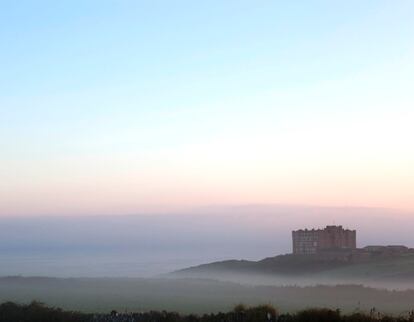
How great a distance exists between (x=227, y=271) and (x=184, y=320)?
62212mm

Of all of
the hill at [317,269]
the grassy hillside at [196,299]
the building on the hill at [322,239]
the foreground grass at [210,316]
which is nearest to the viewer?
the foreground grass at [210,316]

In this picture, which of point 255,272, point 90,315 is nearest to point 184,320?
point 90,315

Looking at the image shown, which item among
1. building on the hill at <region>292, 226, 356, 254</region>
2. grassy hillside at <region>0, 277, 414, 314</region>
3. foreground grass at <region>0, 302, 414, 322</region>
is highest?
building on the hill at <region>292, 226, 356, 254</region>

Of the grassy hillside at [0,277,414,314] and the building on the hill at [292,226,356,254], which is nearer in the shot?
the grassy hillside at [0,277,414,314]

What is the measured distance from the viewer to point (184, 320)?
58.1ft

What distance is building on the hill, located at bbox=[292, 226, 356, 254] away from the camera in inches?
3730

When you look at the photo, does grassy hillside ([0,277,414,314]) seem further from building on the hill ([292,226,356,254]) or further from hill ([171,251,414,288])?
building on the hill ([292,226,356,254])

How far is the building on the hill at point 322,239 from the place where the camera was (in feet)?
311

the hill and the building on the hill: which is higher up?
the building on the hill

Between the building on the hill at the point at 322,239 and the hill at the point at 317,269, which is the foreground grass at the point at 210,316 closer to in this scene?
the hill at the point at 317,269

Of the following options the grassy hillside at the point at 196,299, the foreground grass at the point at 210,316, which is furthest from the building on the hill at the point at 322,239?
the foreground grass at the point at 210,316

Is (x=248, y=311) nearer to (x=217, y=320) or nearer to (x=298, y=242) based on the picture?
(x=217, y=320)

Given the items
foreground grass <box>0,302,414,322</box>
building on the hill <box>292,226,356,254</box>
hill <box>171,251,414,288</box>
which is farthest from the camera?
building on the hill <box>292,226,356,254</box>

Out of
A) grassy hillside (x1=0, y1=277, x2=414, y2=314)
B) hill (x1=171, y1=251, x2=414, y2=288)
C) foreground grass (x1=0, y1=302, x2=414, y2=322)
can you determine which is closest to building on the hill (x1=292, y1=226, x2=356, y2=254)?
hill (x1=171, y1=251, x2=414, y2=288)
